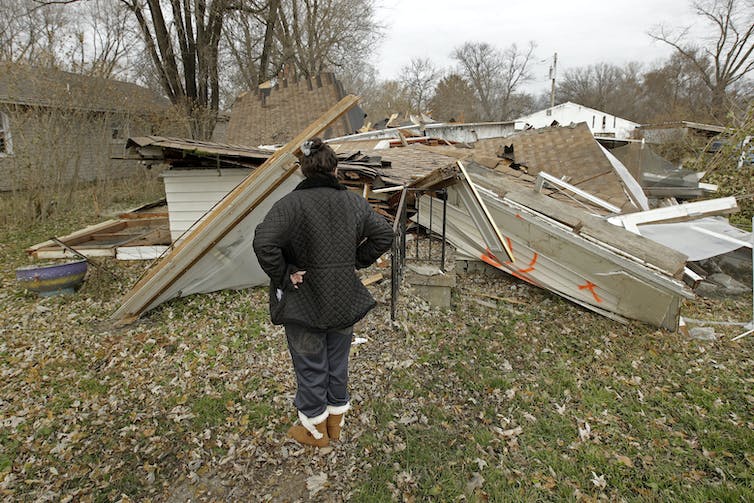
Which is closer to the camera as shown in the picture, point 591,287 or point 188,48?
point 591,287

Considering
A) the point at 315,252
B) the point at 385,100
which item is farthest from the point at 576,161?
the point at 385,100

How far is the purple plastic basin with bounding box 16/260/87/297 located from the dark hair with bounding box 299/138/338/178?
4795mm

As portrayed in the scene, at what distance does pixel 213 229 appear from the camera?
441 centimetres

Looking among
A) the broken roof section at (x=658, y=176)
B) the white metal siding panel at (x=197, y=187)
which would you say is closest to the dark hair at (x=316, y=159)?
the white metal siding panel at (x=197, y=187)

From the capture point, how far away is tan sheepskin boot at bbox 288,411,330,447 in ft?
8.83

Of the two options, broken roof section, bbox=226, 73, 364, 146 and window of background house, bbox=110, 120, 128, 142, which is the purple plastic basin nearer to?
broken roof section, bbox=226, 73, 364, 146

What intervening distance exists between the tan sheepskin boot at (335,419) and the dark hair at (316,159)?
60.8 inches

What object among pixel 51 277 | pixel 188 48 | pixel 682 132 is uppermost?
pixel 188 48

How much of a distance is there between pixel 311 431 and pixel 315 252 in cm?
126

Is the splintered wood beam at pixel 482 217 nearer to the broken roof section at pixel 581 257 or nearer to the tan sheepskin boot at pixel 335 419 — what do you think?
the broken roof section at pixel 581 257

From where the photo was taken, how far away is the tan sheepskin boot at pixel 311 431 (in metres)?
2.69

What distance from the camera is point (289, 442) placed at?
2887mm

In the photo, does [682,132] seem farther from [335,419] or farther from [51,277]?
[51,277]

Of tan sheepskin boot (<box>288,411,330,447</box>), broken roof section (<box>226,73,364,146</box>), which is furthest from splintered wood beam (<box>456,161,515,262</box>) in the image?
broken roof section (<box>226,73,364,146</box>)
